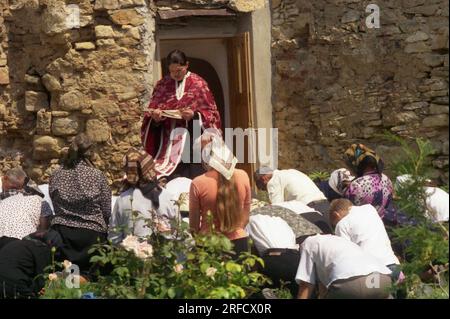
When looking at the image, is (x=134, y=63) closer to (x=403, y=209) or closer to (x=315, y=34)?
(x=315, y=34)

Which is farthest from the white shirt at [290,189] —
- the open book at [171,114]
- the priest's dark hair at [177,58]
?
the priest's dark hair at [177,58]

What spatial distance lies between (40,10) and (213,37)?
5.98 feet

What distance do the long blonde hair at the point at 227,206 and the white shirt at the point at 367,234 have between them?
699mm

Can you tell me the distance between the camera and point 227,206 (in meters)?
6.73

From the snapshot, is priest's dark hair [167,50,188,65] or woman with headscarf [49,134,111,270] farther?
priest's dark hair [167,50,188,65]

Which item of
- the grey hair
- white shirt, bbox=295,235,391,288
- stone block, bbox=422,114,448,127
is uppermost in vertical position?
stone block, bbox=422,114,448,127

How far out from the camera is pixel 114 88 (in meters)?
9.95

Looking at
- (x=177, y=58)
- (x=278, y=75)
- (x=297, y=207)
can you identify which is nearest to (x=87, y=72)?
(x=177, y=58)

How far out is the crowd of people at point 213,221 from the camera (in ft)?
20.6

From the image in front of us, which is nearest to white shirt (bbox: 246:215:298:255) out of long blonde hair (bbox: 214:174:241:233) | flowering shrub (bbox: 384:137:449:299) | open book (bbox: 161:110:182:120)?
long blonde hair (bbox: 214:174:241:233)

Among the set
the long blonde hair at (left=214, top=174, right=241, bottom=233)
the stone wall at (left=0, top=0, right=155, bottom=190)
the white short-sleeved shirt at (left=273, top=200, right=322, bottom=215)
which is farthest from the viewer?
the stone wall at (left=0, top=0, right=155, bottom=190)

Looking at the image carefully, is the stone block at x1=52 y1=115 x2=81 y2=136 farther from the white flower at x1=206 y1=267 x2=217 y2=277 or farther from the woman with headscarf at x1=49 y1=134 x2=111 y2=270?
the white flower at x1=206 y1=267 x2=217 y2=277

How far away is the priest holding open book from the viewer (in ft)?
29.1

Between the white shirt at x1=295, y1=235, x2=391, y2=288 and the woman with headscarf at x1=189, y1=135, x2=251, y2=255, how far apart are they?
588 millimetres
